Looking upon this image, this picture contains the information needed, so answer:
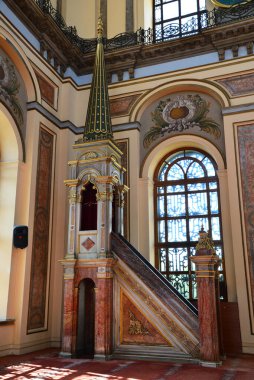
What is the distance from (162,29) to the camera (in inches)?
384

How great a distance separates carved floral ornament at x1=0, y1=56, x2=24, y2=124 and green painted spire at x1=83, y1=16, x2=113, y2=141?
140cm

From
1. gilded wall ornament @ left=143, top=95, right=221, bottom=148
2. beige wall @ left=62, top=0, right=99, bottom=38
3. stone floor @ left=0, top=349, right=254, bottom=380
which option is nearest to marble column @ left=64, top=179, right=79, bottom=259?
stone floor @ left=0, top=349, right=254, bottom=380

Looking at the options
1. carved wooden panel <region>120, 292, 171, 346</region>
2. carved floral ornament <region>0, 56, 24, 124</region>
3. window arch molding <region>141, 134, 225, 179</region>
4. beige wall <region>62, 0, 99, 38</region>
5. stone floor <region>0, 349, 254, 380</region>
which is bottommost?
stone floor <region>0, 349, 254, 380</region>

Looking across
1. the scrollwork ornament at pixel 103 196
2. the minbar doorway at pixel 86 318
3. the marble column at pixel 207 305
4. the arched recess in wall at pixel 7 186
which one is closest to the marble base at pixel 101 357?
the minbar doorway at pixel 86 318

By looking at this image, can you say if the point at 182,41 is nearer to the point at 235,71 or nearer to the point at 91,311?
the point at 235,71

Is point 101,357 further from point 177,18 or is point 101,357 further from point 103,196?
point 177,18

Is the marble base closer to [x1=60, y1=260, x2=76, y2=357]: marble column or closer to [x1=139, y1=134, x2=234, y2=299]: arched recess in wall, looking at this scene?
[x1=60, y1=260, x2=76, y2=357]: marble column

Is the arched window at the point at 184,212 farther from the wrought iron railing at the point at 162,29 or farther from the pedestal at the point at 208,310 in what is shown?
the wrought iron railing at the point at 162,29

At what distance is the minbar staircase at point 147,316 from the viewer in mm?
6090

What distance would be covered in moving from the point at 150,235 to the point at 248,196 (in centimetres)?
228

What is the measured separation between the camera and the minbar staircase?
6090 mm

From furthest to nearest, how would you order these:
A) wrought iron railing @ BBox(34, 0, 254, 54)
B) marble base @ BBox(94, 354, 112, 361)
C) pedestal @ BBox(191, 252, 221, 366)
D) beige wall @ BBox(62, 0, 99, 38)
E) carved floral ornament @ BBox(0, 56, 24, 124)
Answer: beige wall @ BBox(62, 0, 99, 38)
wrought iron railing @ BBox(34, 0, 254, 54)
carved floral ornament @ BBox(0, 56, 24, 124)
marble base @ BBox(94, 354, 112, 361)
pedestal @ BBox(191, 252, 221, 366)

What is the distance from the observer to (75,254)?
6.88m

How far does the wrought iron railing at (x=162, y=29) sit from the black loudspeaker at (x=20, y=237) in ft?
15.6
